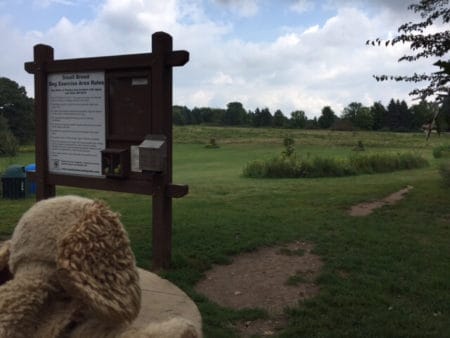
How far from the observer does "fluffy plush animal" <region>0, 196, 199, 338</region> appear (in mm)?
1332

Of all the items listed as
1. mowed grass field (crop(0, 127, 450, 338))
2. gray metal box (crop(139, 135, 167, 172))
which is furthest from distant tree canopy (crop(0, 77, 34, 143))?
gray metal box (crop(139, 135, 167, 172))

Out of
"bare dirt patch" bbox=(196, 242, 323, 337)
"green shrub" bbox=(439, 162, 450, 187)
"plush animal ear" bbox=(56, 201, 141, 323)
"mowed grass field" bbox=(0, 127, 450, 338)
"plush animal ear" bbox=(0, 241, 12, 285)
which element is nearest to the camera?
"plush animal ear" bbox=(56, 201, 141, 323)

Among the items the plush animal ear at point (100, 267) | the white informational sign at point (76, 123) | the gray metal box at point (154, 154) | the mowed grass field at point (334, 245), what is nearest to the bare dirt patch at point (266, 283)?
the mowed grass field at point (334, 245)

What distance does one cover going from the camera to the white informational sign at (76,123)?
5.55m

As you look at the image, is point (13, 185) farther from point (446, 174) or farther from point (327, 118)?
point (327, 118)

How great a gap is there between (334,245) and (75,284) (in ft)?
20.0

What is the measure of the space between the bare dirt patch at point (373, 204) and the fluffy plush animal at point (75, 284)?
873 cm

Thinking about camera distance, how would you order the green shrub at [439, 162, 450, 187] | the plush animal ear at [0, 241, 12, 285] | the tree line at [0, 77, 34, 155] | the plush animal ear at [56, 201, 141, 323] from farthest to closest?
1. the tree line at [0, 77, 34, 155]
2. the green shrub at [439, 162, 450, 187]
3. the plush animal ear at [0, 241, 12, 285]
4. the plush animal ear at [56, 201, 141, 323]

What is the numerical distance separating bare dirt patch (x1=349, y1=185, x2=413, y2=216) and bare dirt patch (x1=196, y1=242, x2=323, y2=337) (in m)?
3.44

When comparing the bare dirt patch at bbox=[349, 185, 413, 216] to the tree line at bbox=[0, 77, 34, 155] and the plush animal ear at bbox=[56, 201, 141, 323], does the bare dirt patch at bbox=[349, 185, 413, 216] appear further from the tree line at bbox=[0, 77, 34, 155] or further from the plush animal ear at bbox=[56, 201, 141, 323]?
the tree line at bbox=[0, 77, 34, 155]

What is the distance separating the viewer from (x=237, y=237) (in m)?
7.36

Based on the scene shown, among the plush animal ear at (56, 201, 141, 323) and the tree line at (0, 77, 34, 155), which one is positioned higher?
the tree line at (0, 77, 34, 155)

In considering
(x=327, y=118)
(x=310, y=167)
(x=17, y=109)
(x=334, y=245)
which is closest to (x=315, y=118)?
(x=327, y=118)

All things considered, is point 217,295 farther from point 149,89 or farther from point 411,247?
point 411,247
